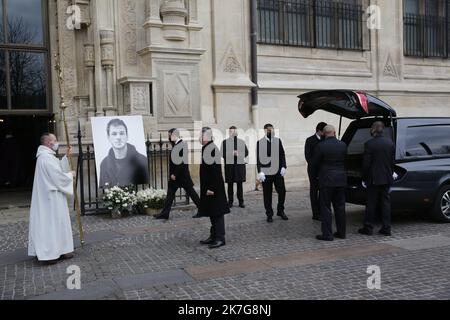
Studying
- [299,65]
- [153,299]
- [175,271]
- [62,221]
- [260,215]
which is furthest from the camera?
[299,65]

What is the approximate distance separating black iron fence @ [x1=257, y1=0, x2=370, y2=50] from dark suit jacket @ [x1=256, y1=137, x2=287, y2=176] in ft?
19.1

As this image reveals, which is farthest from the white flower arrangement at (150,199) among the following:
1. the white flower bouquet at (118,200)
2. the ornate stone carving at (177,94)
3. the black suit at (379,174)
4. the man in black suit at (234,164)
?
the black suit at (379,174)

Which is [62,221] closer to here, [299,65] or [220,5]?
[220,5]

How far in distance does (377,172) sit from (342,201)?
2.44 feet

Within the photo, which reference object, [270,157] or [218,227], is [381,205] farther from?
[218,227]

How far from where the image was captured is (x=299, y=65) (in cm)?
1538

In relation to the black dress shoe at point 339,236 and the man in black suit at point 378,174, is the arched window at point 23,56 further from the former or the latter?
the man in black suit at point 378,174

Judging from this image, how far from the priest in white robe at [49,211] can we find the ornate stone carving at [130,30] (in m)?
5.93

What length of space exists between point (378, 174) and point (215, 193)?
267 centimetres

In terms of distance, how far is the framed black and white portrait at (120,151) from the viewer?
10336 mm

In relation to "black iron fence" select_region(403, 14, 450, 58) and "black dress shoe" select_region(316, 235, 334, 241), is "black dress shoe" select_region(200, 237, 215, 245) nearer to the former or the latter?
"black dress shoe" select_region(316, 235, 334, 241)

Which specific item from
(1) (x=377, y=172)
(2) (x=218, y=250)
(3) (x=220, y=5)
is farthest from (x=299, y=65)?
(2) (x=218, y=250)

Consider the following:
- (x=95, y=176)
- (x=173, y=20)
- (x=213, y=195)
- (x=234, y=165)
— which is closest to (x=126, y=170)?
(x=95, y=176)
